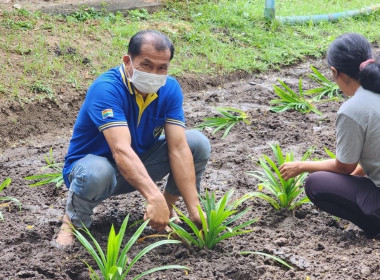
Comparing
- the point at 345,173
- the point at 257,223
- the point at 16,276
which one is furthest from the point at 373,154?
the point at 16,276

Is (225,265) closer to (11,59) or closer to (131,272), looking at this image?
(131,272)

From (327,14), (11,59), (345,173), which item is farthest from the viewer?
(327,14)

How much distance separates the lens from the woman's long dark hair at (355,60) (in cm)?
352

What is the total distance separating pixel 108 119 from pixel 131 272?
84 centimetres

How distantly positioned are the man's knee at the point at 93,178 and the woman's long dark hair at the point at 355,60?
1.39 meters

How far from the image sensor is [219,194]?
4602 mm

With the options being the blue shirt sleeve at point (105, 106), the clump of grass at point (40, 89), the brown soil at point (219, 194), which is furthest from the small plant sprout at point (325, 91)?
the blue shirt sleeve at point (105, 106)

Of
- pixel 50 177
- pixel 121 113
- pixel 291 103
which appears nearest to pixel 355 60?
pixel 121 113

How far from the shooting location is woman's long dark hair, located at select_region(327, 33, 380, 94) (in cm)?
352

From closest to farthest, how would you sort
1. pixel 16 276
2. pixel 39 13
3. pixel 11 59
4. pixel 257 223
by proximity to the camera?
pixel 16 276, pixel 257 223, pixel 11 59, pixel 39 13

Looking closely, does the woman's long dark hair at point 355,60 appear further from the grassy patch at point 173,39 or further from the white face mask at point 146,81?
the grassy patch at point 173,39

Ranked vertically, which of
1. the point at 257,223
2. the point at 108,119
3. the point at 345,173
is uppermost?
the point at 108,119

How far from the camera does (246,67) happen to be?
295 inches

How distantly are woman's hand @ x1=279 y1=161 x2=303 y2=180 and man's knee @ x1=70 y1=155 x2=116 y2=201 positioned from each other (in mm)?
1021
